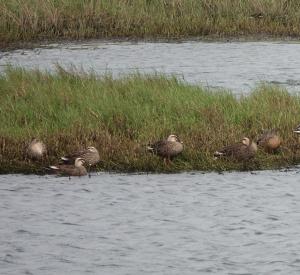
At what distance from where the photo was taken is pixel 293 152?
14898 mm

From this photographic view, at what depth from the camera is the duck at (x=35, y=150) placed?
14039mm

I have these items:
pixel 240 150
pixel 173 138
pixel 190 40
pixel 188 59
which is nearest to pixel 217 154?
pixel 240 150

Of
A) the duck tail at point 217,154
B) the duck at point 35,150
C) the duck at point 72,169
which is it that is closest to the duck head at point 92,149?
the duck at point 72,169

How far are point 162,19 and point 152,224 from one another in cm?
1661

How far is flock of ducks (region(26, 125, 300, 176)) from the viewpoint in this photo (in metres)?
14.0

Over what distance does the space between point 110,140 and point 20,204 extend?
7.19 feet

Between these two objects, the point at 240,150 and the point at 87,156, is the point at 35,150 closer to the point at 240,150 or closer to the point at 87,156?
the point at 87,156

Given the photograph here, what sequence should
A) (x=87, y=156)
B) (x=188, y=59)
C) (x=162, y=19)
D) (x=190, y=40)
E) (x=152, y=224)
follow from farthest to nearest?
(x=190, y=40) → (x=162, y=19) → (x=188, y=59) → (x=87, y=156) → (x=152, y=224)

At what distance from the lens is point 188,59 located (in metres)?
26.0

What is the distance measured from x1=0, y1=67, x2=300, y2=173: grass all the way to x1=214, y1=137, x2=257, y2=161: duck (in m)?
0.20

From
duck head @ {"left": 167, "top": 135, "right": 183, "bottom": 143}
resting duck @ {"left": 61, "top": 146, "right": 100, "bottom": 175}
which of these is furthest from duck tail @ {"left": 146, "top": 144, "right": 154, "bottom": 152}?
resting duck @ {"left": 61, "top": 146, "right": 100, "bottom": 175}

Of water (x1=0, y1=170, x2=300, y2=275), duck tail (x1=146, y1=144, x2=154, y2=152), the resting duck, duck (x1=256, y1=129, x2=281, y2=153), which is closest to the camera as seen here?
water (x1=0, y1=170, x2=300, y2=275)

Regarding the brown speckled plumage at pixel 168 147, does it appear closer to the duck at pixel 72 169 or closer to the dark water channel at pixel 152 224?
the dark water channel at pixel 152 224

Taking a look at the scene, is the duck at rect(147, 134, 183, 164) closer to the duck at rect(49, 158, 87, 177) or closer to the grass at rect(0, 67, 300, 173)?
the grass at rect(0, 67, 300, 173)
